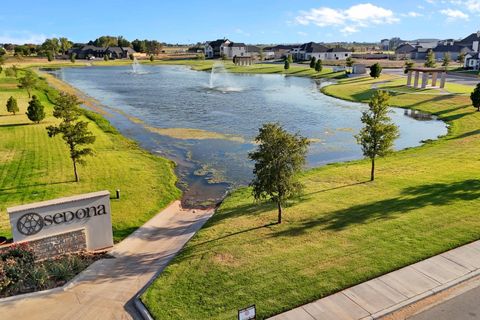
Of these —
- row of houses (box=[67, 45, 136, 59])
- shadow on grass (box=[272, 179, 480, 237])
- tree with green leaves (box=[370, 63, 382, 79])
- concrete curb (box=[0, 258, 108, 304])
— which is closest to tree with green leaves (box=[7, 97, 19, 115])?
concrete curb (box=[0, 258, 108, 304])

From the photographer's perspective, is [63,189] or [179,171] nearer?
[63,189]

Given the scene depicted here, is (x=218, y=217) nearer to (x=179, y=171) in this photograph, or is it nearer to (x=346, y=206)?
(x=346, y=206)

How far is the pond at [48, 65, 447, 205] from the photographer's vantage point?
30.7 m

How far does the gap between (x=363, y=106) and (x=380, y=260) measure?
47864mm

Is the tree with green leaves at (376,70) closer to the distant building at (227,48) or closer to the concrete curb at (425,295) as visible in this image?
the concrete curb at (425,295)

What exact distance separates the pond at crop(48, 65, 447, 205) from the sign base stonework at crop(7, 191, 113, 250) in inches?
286

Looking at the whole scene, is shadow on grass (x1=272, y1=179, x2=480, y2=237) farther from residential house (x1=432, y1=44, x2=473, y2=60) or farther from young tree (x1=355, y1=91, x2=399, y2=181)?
residential house (x1=432, y1=44, x2=473, y2=60)

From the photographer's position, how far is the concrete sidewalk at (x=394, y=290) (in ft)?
40.3

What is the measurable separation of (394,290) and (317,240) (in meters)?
4.09

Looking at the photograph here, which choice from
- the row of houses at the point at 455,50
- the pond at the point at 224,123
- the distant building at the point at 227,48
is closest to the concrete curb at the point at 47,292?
the pond at the point at 224,123

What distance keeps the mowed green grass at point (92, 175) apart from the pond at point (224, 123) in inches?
73.8

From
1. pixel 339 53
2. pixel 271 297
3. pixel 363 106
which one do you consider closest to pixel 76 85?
pixel 363 106

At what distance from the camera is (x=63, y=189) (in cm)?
2425

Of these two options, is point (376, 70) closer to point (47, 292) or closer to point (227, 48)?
point (47, 292)
